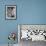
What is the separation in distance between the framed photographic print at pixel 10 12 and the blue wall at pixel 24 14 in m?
0.10

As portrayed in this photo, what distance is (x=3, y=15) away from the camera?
4613mm

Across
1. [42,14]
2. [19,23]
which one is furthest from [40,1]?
[19,23]

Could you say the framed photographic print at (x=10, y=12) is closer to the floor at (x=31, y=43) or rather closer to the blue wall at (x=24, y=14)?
the blue wall at (x=24, y=14)

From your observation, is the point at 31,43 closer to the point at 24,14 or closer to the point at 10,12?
the point at 24,14

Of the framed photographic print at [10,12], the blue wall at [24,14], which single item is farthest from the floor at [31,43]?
the framed photographic print at [10,12]

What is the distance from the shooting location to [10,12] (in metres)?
4.64

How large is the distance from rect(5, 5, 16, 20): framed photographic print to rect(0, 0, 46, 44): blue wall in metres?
0.10

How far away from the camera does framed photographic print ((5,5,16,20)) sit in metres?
4.62

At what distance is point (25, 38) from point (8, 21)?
85 centimetres

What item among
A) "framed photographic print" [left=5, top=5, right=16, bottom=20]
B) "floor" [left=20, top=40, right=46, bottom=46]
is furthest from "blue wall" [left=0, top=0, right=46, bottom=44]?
"floor" [left=20, top=40, right=46, bottom=46]

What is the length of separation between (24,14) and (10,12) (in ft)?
1.62

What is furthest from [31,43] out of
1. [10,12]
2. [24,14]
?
[10,12]

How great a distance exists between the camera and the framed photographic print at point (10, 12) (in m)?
4.62

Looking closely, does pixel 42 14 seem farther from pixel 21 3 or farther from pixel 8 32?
pixel 8 32
